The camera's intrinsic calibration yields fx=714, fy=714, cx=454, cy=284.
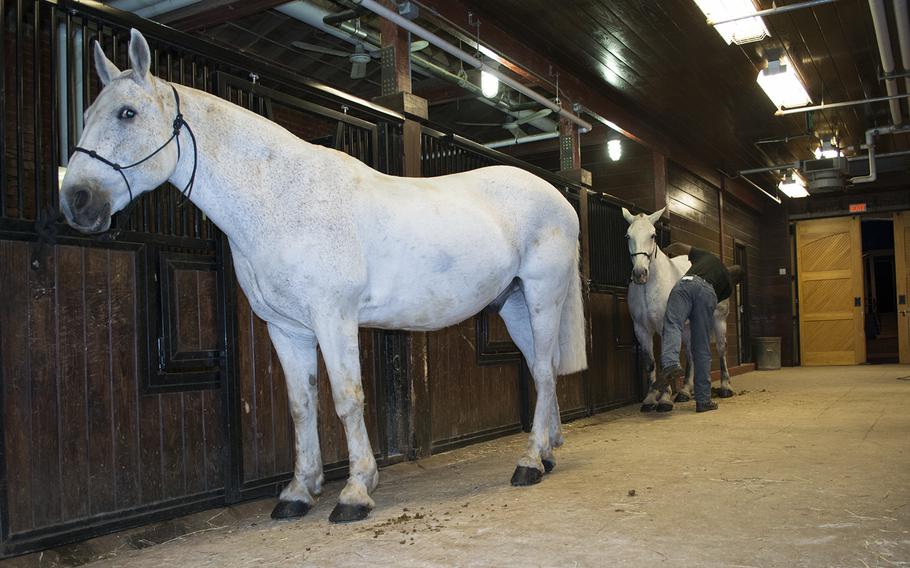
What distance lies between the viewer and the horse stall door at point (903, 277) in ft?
44.4

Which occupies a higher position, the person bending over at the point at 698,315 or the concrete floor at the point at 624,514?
the person bending over at the point at 698,315

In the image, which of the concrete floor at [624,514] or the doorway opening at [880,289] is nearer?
the concrete floor at [624,514]

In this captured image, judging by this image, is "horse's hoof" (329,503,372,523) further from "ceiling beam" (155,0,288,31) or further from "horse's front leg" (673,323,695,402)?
"horse's front leg" (673,323,695,402)

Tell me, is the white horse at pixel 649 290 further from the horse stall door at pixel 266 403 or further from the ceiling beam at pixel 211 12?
the ceiling beam at pixel 211 12

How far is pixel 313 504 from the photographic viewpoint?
2.89 metres

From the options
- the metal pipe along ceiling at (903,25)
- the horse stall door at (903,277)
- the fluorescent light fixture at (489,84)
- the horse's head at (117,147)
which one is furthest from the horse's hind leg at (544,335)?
the horse stall door at (903,277)

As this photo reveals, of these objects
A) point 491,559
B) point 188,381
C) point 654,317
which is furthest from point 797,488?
point 654,317

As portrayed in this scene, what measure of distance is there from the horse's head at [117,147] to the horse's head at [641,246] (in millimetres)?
4877

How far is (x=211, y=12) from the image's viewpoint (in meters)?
5.11

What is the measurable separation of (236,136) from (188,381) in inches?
40.1

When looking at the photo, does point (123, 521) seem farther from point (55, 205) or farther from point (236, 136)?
point (236, 136)

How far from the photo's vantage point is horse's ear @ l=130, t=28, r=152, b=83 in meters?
2.31

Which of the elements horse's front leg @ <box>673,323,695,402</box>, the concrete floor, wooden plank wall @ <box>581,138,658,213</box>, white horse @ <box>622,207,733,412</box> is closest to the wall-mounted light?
white horse @ <box>622,207,733,412</box>

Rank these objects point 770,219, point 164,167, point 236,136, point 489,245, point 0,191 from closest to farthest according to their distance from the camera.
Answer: point 0,191 < point 164,167 < point 236,136 < point 489,245 < point 770,219
